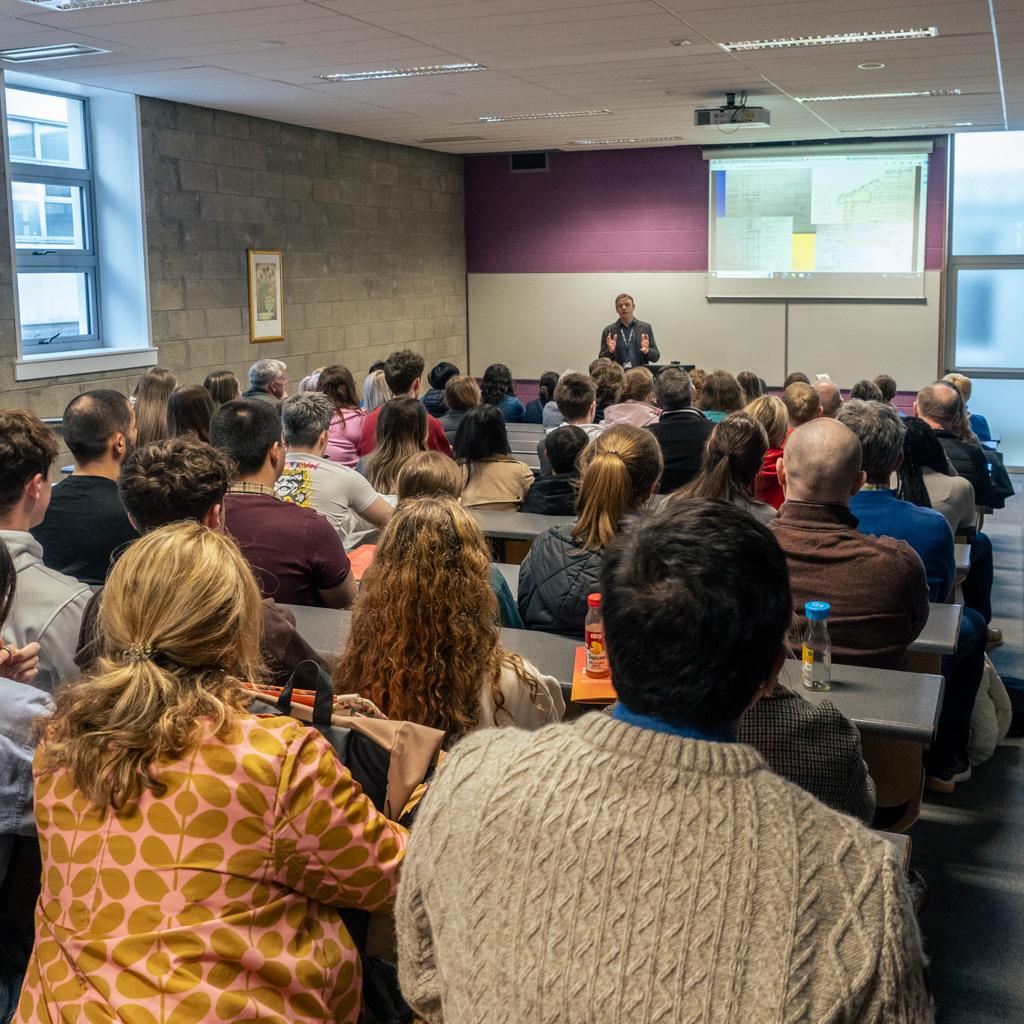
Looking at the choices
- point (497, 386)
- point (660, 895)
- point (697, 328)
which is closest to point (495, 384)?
point (497, 386)

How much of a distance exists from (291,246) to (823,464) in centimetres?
704

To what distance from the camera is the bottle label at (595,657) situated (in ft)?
7.68

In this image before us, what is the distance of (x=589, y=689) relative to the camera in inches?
89.0

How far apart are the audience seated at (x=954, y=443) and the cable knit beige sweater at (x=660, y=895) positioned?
14.9ft

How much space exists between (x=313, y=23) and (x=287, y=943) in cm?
480

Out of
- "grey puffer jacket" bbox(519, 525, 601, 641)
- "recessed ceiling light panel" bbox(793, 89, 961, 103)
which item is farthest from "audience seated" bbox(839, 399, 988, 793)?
"recessed ceiling light panel" bbox(793, 89, 961, 103)

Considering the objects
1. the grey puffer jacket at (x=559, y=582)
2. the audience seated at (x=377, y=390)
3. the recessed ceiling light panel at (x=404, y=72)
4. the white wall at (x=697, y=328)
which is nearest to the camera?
the grey puffer jacket at (x=559, y=582)

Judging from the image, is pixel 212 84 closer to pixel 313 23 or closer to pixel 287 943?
pixel 313 23

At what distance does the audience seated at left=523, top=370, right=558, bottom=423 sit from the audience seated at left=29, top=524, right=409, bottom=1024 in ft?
18.8

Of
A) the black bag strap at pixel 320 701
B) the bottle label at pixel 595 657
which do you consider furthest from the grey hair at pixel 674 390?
the black bag strap at pixel 320 701

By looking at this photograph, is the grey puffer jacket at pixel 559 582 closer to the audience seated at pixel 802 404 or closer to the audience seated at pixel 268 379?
the audience seated at pixel 802 404

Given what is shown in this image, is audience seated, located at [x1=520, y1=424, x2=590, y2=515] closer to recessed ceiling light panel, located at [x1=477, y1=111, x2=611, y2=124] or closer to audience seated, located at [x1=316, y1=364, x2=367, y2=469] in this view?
audience seated, located at [x1=316, y1=364, x2=367, y2=469]

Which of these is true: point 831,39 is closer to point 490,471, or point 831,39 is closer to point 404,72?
point 404,72

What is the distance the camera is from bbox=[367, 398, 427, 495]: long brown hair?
4.27m
